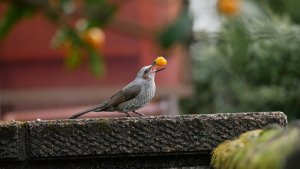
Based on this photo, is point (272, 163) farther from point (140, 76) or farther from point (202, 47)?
point (202, 47)

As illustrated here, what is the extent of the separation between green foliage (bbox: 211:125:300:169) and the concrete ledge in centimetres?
58

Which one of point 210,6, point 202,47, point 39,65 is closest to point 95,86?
point 39,65

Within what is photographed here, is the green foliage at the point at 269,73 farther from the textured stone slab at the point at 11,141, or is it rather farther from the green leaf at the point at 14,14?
the textured stone slab at the point at 11,141

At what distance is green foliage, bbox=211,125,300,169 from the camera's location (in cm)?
280

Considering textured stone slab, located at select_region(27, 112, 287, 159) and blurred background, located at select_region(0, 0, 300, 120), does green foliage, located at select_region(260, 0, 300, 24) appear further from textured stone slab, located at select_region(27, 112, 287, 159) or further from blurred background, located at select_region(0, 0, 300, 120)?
textured stone slab, located at select_region(27, 112, 287, 159)

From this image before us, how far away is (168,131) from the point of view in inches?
163

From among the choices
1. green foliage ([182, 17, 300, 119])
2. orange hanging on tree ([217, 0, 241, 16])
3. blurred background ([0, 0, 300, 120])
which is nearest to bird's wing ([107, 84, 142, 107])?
orange hanging on tree ([217, 0, 241, 16])

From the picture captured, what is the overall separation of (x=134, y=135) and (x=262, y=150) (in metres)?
1.23

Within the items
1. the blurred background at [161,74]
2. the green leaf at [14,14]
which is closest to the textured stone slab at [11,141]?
the green leaf at [14,14]

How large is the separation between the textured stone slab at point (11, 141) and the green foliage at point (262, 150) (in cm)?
90

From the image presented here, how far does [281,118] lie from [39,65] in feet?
23.0

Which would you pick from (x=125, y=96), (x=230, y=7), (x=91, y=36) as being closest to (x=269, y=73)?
(x=91, y=36)

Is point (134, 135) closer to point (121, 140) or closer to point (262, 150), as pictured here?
point (121, 140)

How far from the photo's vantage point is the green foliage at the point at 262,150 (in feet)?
9.20
